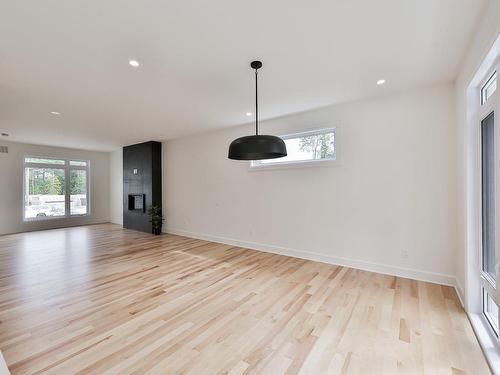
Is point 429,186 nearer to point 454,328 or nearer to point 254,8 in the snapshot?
point 454,328

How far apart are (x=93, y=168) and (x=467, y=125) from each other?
33.3 ft

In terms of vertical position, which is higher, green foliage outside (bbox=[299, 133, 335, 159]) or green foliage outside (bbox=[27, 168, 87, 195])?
green foliage outside (bbox=[299, 133, 335, 159])

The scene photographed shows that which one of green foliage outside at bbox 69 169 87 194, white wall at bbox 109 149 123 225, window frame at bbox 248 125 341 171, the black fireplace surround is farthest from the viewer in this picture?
white wall at bbox 109 149 123 225

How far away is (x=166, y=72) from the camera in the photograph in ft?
9.25

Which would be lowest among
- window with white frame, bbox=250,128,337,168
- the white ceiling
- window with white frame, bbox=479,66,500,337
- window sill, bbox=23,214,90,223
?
window sill, bbox=23,214,90,223

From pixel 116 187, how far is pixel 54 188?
1805 millimetres

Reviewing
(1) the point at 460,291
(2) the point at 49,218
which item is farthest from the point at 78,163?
(1) the point at 460,291

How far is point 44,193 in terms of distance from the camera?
7434 millimetres

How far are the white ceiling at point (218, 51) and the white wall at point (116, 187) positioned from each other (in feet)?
15.0

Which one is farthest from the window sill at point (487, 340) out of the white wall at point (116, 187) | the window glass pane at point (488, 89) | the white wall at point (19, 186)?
the white wall at point (19, 186)

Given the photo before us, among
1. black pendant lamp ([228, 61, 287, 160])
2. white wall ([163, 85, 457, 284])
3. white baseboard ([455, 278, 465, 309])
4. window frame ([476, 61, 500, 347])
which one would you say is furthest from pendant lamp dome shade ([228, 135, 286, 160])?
white baseboard ([455, 278, 465, 309])

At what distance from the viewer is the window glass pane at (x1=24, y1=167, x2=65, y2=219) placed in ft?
23.4

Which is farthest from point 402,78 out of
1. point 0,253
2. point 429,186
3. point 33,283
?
point 0,253

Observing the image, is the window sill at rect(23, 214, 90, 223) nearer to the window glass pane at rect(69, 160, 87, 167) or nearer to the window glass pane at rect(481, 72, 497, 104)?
the window glass pane at rect(69, 160, 87, 167)
